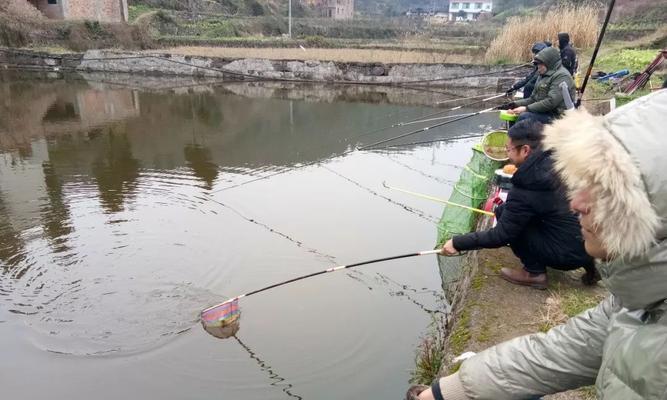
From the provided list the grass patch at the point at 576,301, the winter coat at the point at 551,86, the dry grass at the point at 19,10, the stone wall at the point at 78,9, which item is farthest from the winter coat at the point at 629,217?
the stone wall at the point at 78,9

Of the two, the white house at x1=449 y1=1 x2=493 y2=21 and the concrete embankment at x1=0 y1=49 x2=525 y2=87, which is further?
the white house at x1=449 y1=1 x2=493 y2=21

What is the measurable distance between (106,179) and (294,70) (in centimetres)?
1303

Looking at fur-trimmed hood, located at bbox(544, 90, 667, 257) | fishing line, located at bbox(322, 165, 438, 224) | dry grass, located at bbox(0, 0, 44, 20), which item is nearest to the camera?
fur-trimmed hood, located at bbox(544, 90, 667, 257)

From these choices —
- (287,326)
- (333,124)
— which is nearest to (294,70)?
(333,124)

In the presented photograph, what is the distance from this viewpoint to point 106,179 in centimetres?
710

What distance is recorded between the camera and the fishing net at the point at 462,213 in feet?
14.3

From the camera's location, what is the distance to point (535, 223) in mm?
2955

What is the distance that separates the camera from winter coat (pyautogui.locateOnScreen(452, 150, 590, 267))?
2.75 m

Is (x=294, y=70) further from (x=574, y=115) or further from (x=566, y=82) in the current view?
(x=574, y=115)

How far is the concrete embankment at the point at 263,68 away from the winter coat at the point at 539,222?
14765mm

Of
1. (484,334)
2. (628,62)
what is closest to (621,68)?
(628,62)

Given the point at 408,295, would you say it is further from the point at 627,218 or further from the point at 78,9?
the point at 78,9

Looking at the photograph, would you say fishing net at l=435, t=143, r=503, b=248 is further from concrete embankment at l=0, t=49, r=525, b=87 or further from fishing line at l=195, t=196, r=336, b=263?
concrete embankment at l=0, t=49, r=525, b=87

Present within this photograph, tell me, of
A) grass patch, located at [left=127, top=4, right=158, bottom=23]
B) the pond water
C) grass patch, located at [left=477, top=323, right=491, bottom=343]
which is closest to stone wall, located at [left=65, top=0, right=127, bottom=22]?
grass patch, located at [left=127, top=4, right=158, bottom=23]
